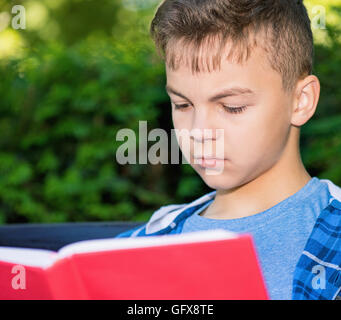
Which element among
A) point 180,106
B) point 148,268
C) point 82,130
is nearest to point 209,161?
point 180,106

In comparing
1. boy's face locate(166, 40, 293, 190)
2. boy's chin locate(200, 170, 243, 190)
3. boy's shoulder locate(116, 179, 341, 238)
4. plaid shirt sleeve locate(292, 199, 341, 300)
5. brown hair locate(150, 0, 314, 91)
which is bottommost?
plaid shirt sleeve locate(292, 199, 341, 300)

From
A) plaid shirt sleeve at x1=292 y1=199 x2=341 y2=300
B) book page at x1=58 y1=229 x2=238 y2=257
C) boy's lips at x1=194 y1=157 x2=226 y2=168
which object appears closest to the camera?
book page at x1=58 y1=229 x2=238 y2=257

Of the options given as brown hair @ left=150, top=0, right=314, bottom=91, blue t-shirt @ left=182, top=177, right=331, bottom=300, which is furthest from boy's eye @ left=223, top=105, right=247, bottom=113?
blue t-shirt @ left=182, top=177, right=331, bottom=300

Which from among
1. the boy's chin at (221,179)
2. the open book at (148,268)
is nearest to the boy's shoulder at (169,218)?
the boy's chin at (221,179)

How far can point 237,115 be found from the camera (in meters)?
1.40

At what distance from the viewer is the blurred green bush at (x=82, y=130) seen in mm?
3029

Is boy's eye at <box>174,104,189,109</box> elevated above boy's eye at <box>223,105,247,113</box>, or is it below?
above

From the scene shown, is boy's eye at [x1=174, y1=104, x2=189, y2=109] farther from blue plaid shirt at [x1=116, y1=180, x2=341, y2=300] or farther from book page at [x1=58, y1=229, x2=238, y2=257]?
book page at [x1=58, y1=229, x2=238, y2=257]

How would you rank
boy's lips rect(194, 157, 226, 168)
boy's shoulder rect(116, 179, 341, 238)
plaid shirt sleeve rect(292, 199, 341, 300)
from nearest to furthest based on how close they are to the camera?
1. plaid shirt sleeve rect(292, 199, 341, 300)
2. boy's lips rect(194, 157, 226, 168)
3. boy's shoulder rect(116, 179, 341, 238)

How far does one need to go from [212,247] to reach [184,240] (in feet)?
0.15

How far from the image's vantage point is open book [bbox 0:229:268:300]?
904 millimetres

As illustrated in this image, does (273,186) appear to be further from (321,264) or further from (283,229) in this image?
(321,264)

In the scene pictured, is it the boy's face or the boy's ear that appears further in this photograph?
the boy's ear
